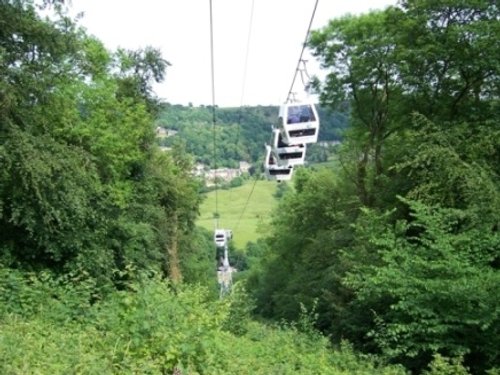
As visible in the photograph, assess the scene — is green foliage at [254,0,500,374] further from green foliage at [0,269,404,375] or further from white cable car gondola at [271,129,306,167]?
green foliage at [0,269,404,375]

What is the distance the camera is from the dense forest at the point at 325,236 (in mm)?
6691

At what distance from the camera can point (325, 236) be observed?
28859 millimetres

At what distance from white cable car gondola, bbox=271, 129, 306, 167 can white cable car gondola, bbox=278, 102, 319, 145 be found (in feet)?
2.98

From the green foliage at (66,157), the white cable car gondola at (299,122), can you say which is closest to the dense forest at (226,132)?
the white cable car gondola at (299,122)

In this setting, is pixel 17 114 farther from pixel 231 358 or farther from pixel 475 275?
pixel 475 275

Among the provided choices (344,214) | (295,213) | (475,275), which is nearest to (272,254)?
(295,213)

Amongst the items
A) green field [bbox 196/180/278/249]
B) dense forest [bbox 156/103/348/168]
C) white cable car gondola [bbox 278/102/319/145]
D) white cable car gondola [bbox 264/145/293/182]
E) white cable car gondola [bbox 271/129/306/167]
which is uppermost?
dense forest [bbox 156/103/348/168]

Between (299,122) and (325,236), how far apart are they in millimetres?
11580

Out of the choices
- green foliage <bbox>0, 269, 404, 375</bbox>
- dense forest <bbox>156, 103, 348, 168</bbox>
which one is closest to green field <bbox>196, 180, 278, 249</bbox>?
dense forest <bbox>156, 103, 348, 168</bbox>

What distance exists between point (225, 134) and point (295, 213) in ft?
91.7

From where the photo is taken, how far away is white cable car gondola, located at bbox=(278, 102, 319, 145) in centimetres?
1831

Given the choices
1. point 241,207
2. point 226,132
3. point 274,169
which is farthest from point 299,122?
point 241,207

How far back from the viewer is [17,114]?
539 inches

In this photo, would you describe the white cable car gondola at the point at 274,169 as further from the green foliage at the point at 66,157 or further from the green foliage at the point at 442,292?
the green foliage at the point at 442,292
